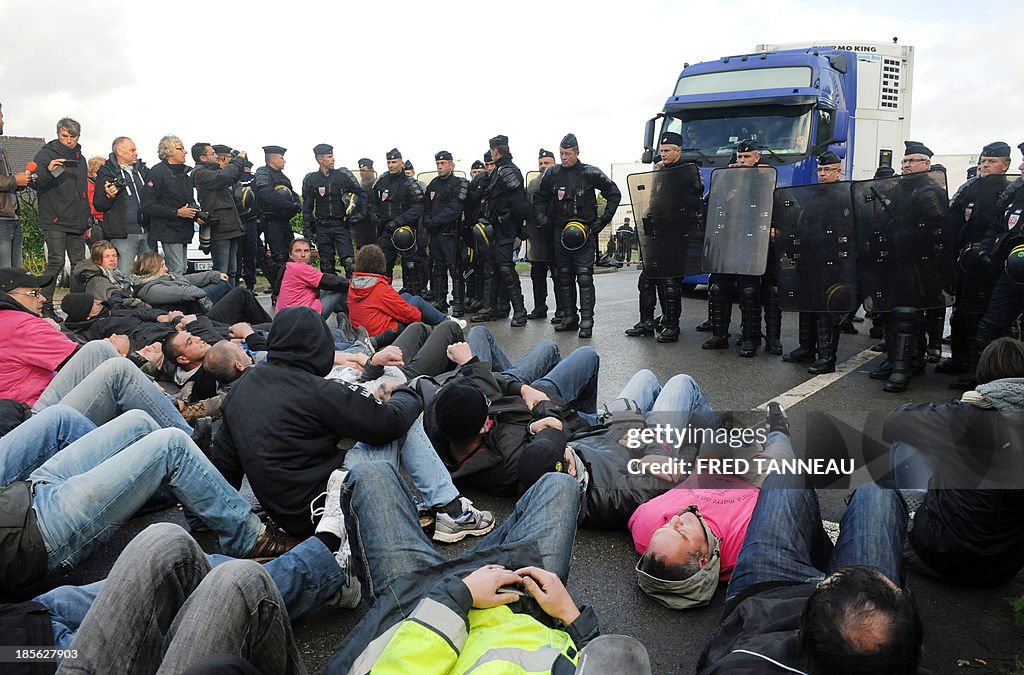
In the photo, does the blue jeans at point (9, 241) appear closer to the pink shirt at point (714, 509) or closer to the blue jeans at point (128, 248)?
the blue jeans at point (128, 248)

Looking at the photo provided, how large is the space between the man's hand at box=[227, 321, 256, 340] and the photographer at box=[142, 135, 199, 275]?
161 inches

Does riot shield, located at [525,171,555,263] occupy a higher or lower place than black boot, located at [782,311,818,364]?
higher

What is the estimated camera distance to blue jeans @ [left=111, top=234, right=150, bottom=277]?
1013 centimetres

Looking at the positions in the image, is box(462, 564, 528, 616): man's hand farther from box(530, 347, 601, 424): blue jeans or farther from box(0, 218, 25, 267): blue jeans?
box(0, 218, 25, 267): blue jeans

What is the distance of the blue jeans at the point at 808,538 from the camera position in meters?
2.59

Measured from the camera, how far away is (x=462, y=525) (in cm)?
371

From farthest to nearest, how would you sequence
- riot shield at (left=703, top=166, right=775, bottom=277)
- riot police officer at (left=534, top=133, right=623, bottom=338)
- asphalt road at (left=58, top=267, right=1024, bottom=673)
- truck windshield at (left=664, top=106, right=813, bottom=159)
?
truck windshield at (left=664, top=106, right=813, bottom=159)
riot police officer at (left=534, top=133, right=623, bottom=338)
riot shield at (left=703, top=166, right=775, bottom=277)
asphalt road at (left=58, top=267, right=1024, bottom=673)

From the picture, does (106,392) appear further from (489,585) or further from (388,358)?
(489,585)

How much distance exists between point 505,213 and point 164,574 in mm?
8232

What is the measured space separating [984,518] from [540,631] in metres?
1.94

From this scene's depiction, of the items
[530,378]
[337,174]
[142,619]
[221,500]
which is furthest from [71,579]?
[337,174]

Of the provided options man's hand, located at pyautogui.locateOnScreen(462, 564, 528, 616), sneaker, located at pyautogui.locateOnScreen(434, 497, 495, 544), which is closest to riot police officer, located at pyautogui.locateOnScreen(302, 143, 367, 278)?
sneaker, located at pyautogui.locateOnScreen(434, 497, 495, 544)

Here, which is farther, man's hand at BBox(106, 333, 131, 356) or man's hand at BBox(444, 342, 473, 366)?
man's hand at BBox(106, 333, 131, 356)

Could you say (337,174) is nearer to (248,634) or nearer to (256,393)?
(256,393)
